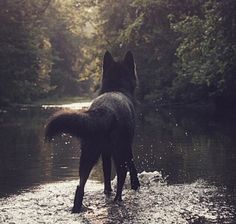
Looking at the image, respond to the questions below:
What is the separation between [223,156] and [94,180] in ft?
12.8

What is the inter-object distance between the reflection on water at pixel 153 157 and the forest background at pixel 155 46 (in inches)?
177

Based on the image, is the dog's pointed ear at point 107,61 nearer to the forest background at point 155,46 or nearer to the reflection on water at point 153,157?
the reflection on water at point 153,157

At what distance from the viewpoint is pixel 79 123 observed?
8.49 metres

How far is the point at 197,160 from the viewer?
14.1m

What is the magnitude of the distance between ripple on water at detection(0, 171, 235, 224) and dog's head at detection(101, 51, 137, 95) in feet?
5.99

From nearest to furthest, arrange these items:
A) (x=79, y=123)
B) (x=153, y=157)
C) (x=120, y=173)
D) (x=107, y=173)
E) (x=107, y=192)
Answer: (x=79, y=123)
(x=120, y=173)
(x=107, y=192)
(x=107, y=173)
(x=153, y=157)

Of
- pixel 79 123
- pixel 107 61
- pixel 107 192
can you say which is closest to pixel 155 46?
pixel 107 61

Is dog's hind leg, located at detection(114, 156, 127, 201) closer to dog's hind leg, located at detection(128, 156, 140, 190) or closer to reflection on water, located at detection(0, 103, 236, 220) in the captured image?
dog's hind leg, located at detection(128, 156, 140, 190)

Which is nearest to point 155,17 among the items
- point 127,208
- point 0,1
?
point 0,1

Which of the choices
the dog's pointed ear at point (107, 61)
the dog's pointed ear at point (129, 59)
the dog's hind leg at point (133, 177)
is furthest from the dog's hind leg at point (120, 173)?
the dog's pointed ear at point (129, 59)

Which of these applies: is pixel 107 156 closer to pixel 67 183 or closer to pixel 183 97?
pixel 67 183

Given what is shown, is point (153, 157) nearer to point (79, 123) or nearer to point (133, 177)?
point (133, 177)

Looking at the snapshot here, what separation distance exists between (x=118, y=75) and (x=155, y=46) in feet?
114

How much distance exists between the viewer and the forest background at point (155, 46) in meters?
Answer: 25.8
